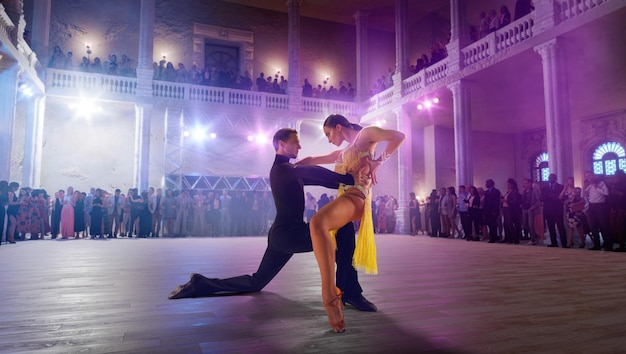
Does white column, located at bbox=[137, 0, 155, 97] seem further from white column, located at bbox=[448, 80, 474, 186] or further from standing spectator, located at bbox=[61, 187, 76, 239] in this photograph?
white column, located at bbox=[448, 80, 474, 186]

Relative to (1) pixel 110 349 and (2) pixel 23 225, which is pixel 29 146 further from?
(1) pixel 110 349

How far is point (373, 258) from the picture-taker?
2861mm

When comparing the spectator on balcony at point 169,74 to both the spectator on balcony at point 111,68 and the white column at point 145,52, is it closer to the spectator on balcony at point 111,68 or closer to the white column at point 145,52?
the white column at point 145,52

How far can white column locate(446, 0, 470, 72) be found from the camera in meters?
13.0

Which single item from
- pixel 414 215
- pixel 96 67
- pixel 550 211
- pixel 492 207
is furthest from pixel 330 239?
pixel 96 67

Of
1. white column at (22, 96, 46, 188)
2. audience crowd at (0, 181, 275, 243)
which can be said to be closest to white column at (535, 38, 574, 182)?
audience crowd at (0, 181, 275, 243)

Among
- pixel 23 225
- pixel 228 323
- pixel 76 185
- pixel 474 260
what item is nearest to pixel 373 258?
pixel 228 323

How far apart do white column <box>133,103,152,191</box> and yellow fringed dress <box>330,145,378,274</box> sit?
14.3m

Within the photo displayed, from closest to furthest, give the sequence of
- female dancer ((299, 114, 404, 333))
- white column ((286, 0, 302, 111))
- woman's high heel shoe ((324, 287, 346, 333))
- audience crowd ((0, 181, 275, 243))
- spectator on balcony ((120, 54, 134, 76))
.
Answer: woman's high heel shoe ((324, 287, 346, 333)) < female dancer ((299, 114, 404, 333)) < audience crowd ((0, 181, 275, 243)) < spectator on balcony ((120, 54, 134, 76)) < white column ((286, 0, 302, 111))

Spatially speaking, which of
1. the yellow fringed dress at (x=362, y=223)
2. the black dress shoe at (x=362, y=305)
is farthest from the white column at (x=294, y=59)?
the black dress shoe at (x=362, y=305)

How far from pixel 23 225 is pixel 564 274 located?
12.6m

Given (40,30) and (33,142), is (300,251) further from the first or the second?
(40,30)

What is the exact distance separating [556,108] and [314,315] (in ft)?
32.0

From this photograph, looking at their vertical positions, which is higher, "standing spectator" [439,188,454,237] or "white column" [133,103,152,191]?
"white column" [133,103,152,191]
